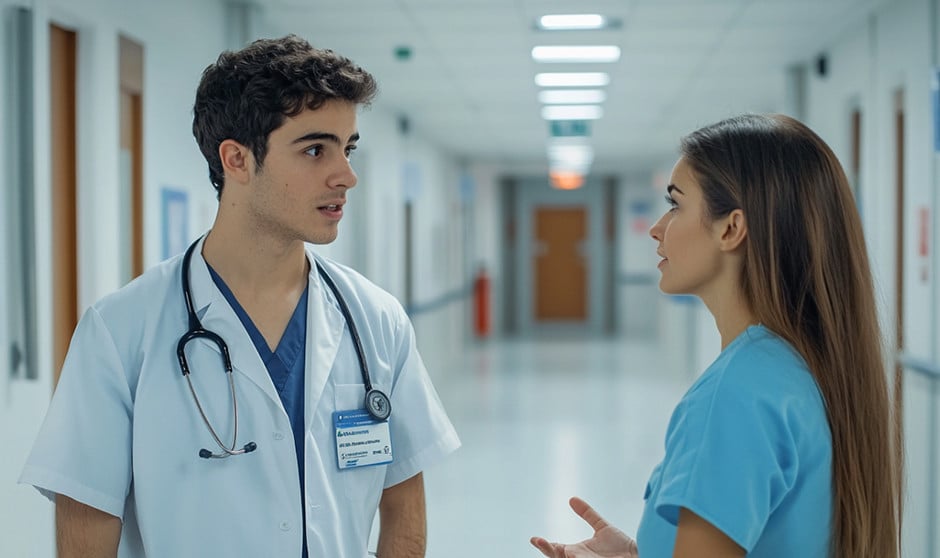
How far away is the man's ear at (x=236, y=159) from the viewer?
1880mm

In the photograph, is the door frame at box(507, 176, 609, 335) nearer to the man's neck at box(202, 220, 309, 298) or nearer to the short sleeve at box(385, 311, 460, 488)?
the short sleeve at box(385, 311, 460, 488)

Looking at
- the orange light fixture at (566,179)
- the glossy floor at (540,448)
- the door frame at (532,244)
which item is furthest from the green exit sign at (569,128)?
the door frame at (532,244)

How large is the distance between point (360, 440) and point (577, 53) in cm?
522

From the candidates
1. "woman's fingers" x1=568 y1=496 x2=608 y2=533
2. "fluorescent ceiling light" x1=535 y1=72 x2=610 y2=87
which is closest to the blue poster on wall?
"woman's fingers" x1=568 y1=496 x2=608 y2=533

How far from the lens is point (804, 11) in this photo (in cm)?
546

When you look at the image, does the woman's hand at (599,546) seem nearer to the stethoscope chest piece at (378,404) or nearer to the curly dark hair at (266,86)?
the stethoscope chest piece at (378,404)

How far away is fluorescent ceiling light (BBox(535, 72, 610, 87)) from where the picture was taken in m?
7.51

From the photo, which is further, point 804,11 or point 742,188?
point 804,11

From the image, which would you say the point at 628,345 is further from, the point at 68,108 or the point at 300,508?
the point at 300,508

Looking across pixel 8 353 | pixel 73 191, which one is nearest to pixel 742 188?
pixel 8 353

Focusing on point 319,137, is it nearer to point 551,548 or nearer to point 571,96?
point 551,548

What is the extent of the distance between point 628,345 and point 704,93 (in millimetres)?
7410

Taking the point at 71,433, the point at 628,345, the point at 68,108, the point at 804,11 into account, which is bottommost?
the point at 628,345

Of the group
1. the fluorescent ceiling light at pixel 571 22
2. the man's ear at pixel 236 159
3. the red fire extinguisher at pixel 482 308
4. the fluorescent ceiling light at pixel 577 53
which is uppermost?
the fluorescent ceiling light at pixel 577 53
